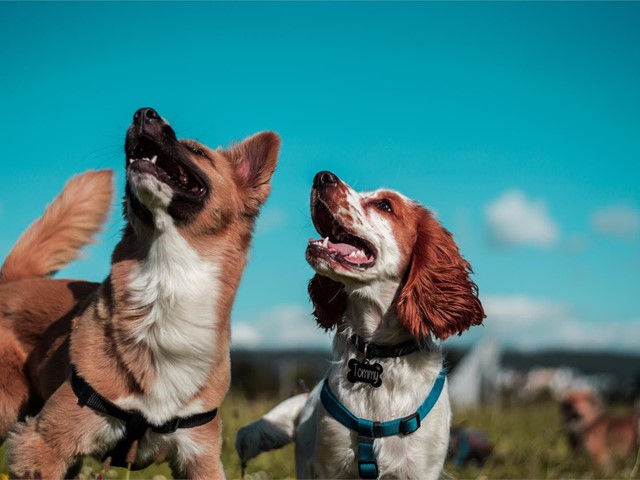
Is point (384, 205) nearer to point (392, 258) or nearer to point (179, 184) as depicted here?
point (392, 258)

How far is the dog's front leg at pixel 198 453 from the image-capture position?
14.3 feet

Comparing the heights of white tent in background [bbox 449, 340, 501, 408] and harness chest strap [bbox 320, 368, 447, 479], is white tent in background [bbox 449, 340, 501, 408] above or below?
above

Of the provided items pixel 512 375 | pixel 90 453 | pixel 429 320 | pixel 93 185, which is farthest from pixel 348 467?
pixel 512 375

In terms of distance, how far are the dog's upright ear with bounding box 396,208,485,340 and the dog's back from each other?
215cm

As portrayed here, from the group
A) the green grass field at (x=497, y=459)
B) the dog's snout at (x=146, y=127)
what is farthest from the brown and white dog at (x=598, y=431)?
the dog's snout at (x=146, y=127)

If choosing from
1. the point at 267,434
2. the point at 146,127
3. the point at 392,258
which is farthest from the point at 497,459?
the point at 146,127

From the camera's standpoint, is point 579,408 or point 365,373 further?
point 579,408

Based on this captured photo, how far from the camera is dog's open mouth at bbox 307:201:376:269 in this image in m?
4.64

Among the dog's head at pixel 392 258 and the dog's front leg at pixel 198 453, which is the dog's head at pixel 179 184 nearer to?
the dog's head at pixel 392 258

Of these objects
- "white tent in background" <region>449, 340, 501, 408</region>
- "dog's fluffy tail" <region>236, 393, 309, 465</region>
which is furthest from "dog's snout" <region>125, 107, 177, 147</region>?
"white tent in background" <region>449, 340, 501, 408</region>

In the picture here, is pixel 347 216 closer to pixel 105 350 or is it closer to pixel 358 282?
pixel 358 282

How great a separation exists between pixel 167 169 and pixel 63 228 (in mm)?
1683

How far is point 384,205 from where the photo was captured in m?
5.03

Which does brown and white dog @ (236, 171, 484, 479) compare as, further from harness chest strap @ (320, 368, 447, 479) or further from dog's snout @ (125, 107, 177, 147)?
dog's snout @ (125, 107, 177, 147)
